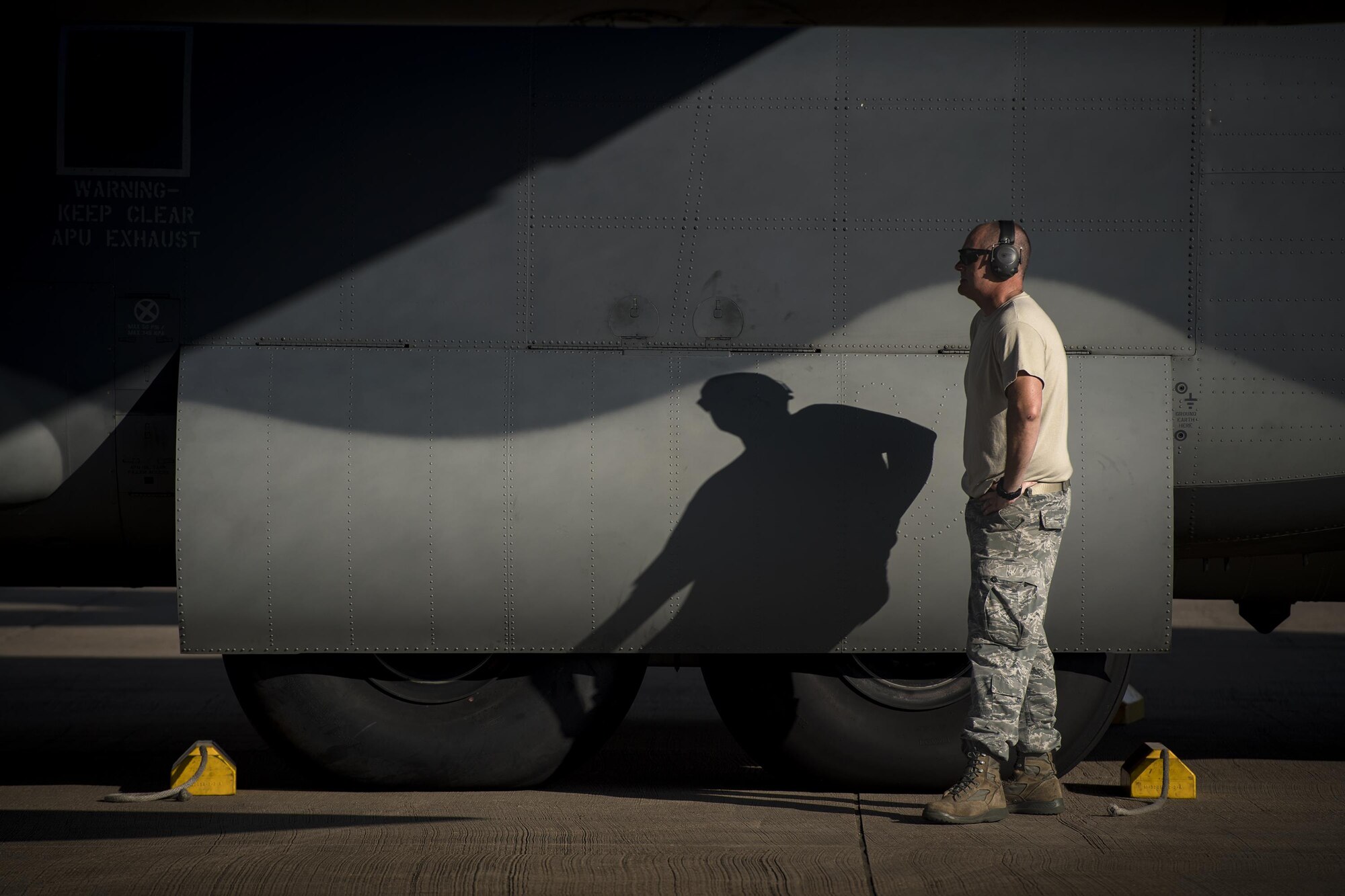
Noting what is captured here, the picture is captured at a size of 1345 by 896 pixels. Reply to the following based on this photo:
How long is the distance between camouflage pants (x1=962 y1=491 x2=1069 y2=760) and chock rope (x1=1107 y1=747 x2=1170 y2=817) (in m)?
0.60

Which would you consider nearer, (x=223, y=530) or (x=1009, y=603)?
(x=1009, y=603)

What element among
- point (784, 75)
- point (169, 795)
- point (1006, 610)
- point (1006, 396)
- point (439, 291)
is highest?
point (784, 75)

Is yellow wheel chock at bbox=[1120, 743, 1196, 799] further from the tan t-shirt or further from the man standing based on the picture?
the tan t-shirt

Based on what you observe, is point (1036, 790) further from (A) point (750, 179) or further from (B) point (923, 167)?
(A) point (750, 179)

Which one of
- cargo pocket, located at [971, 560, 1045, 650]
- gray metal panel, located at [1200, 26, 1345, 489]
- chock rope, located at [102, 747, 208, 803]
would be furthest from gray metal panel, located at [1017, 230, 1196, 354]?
chock rope, located at [102, 747, 208, 803]

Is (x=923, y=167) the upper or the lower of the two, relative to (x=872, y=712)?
upper

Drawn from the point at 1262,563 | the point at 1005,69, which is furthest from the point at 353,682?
the point at 1262,563

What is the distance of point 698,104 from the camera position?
218 inches

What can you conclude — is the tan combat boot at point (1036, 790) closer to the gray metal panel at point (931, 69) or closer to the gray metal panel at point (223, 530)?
the gray metal panel at point (931, 69)

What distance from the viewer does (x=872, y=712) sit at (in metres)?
5.59

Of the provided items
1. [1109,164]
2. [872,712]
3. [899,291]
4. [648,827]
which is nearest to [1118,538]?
[872,712]

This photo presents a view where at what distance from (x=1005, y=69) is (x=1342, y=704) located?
5.00 metres

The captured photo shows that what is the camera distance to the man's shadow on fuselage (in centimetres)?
536

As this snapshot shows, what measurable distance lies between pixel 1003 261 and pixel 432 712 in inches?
116
